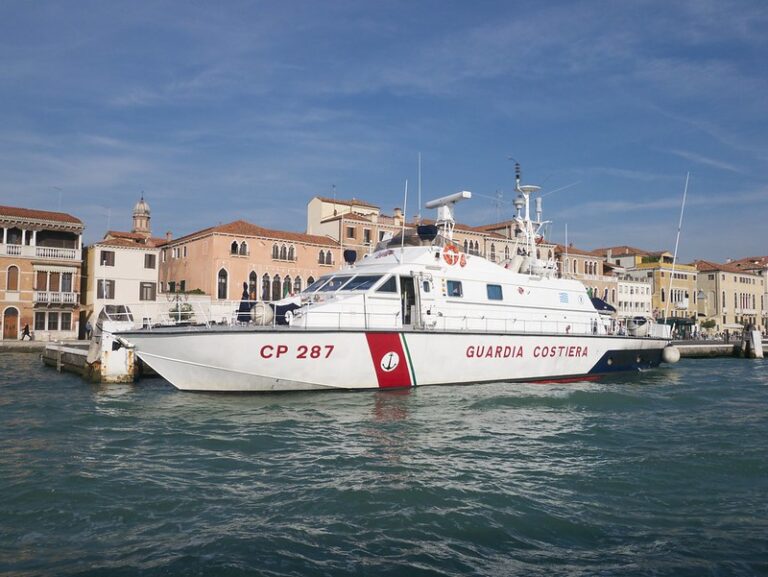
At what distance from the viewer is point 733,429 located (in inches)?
492

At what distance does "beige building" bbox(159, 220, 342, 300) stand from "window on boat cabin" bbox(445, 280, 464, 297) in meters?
21.7

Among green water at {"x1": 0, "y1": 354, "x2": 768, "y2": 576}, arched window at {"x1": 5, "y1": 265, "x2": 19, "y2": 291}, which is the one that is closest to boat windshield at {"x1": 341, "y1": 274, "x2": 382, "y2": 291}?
green water at {"x1": 0, "y1": 354, "x2": 768, "y2": 576}

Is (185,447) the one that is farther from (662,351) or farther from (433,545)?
(662,351)

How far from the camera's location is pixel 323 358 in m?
14.8

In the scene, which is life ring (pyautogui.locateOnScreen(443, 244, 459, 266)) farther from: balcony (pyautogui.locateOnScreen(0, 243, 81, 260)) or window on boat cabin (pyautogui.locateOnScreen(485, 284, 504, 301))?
balcony (pyautogui.locateOnScreen(0, 243, 81, 260))

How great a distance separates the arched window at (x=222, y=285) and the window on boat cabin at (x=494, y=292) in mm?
23963

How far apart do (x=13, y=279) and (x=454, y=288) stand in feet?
96.3

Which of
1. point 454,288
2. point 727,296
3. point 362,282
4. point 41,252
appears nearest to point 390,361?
point 362,282

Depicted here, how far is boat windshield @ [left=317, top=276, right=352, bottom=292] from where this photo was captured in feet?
55.2

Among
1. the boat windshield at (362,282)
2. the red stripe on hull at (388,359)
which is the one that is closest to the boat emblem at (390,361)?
the red stripe on hull at (388,359)

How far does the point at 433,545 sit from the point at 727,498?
14.0 feet

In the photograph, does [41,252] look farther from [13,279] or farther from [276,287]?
[276,287]

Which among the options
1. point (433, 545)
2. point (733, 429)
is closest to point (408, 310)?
point (733, 429)

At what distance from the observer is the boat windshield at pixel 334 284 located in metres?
16.8
